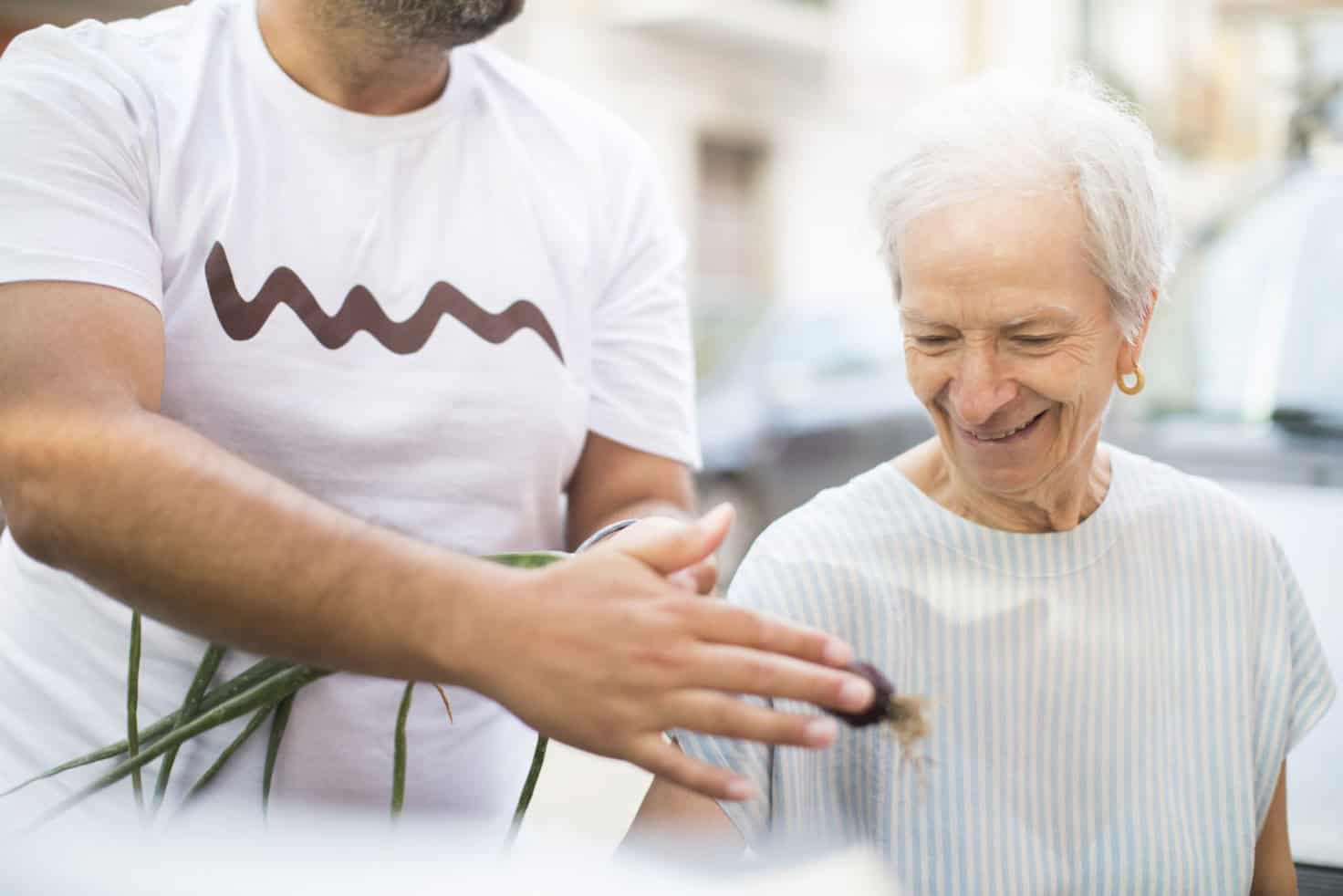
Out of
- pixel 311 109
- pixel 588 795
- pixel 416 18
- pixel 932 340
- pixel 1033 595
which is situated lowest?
pixel 588 795

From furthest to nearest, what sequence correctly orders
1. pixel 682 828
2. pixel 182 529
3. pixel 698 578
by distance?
1. pixel 682 828
2. pixel 698 578
3. pixel 182 529

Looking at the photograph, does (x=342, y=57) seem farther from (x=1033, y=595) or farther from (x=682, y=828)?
(x=1033, y=595)

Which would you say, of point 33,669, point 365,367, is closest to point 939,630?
point 365,367

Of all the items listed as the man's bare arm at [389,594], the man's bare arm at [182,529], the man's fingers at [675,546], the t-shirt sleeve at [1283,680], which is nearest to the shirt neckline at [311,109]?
the man's bare arm at [182,529]

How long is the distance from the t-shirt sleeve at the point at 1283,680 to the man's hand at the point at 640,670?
94cm

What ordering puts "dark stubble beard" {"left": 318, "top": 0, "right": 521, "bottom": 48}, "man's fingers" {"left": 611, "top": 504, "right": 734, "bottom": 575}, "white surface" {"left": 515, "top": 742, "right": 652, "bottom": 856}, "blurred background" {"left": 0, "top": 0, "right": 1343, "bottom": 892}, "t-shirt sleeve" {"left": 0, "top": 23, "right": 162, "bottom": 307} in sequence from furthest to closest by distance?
"blurred background" {"left": 0, "top": 0, "right": 1343, "bottom": 892}, "white surface" {"left": 515, "top": 742, "right": 652, "bottom": 856}, "dark stubble beard" {"left": 318, "top": 0, "right": 521, "bottom": 48}, "t-shirt sleeve" {"left": 0, "top": 23, "right": 162, "bottom": 307}, "man's fingers" {"left": 611, "top": 504, "right": 734, "bottom": 575}

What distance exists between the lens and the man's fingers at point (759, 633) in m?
1.26

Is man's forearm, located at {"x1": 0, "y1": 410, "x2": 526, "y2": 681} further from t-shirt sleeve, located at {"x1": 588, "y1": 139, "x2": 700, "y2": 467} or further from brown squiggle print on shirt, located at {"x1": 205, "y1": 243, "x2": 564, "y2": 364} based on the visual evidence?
t-shirt sleeve, located at {"x1": 588, "y1": 139, "x2": 700, "y2": 467}

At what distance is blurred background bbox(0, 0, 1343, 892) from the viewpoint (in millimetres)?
3463

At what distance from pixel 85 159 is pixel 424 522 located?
0.57 meters

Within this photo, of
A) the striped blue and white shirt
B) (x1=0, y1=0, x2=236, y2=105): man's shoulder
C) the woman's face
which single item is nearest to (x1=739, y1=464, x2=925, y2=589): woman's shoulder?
the striped blue and white shirt

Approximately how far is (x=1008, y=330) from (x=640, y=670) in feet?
2.77

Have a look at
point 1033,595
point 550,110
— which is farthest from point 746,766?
point 550,110

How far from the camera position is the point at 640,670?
124cm
